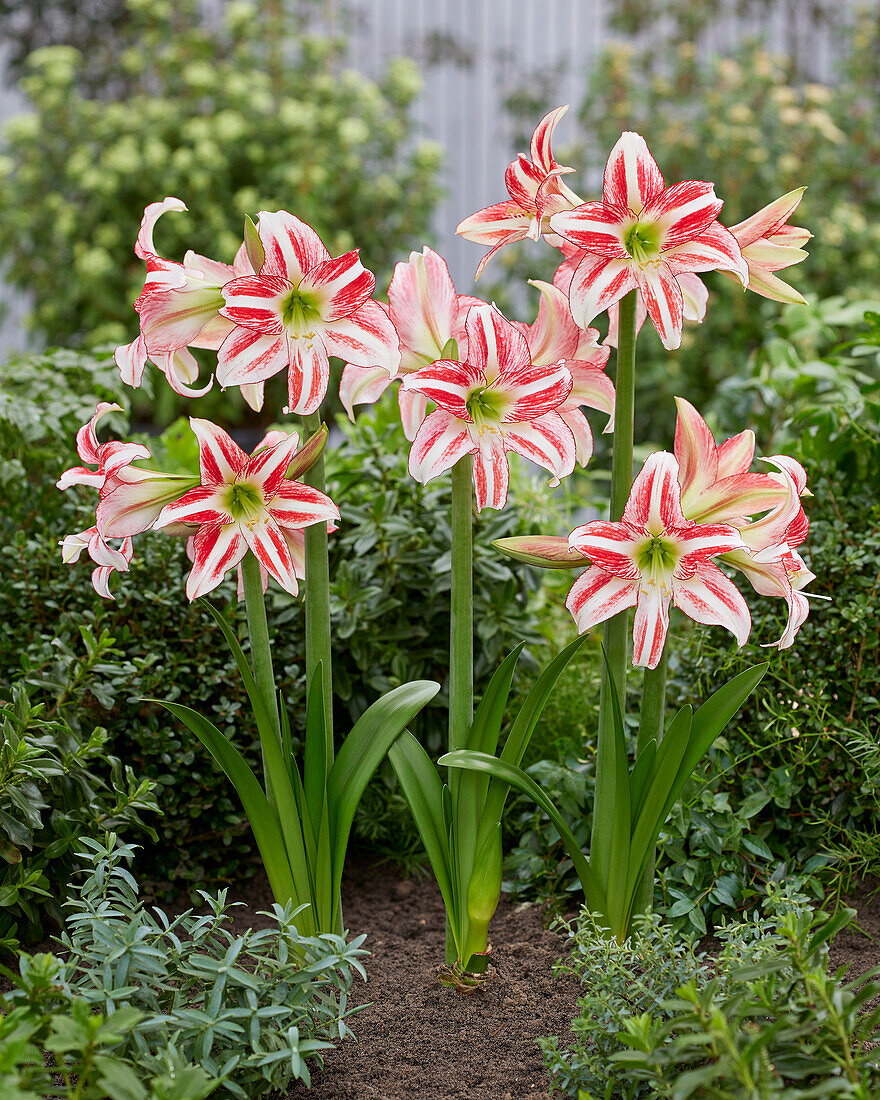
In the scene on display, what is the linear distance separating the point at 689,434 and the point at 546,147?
39 cm

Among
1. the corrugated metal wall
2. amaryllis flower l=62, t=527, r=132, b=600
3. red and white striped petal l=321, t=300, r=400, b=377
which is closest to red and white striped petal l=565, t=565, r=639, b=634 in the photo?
red and white striped petal l=321, t=300, r=400, b=377

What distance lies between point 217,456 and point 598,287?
47 centimetres

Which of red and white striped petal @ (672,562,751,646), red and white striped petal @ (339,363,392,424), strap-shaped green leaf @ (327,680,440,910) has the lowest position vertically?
strap-shaped green leaf @ (327,680,440,910)

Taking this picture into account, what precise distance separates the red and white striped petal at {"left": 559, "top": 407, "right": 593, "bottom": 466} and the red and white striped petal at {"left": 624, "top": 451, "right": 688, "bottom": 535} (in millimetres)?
233

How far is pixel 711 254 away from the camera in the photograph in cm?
121

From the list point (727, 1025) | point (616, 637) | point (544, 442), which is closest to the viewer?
point (727, 1025)

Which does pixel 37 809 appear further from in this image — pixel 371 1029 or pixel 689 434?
pixel 689 434

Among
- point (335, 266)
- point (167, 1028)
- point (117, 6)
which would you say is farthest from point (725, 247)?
point (117, 6)

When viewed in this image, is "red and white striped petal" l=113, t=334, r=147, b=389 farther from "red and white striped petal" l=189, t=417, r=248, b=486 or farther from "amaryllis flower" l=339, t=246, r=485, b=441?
"amaryllis flower" l=339, t=246, r=485, b=441

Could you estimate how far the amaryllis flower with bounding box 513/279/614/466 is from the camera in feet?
4.44

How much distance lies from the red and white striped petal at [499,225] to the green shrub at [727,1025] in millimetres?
873

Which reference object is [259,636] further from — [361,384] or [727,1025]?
[727,1025]

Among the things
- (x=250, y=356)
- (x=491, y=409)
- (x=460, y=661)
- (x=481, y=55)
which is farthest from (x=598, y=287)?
(x=481, y=55)

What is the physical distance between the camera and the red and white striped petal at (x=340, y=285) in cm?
123
